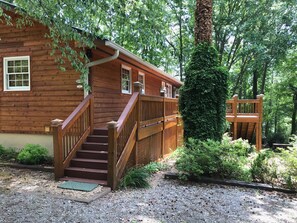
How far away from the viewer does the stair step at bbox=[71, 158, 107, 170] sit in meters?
5.65

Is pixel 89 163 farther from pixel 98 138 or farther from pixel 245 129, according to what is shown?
pixel 245 129

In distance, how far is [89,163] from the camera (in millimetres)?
5754

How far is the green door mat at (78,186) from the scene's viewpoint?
4.88 metres

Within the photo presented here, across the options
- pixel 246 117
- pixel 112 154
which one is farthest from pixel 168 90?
pixel 112 154

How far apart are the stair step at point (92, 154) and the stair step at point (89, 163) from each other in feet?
0.48

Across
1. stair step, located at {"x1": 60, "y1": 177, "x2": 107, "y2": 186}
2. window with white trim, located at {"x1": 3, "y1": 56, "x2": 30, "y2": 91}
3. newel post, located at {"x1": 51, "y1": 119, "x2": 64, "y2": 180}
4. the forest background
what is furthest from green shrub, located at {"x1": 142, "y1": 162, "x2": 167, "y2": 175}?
window with white trim, located at {"x1": 3, "y1": 56, "x2": 30, "y2": 91}

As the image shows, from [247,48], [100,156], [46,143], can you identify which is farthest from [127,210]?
[247,48]

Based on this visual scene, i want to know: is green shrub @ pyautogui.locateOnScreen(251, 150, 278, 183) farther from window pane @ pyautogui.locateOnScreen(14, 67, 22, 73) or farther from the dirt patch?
window pane @ pyautogui.locateOnScreen(14, 67, 22, 73)

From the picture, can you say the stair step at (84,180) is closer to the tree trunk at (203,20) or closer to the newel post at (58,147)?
the newel post at (58,147)

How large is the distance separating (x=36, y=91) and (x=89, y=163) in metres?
3.24

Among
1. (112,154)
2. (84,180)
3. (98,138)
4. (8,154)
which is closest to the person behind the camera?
(112,154)

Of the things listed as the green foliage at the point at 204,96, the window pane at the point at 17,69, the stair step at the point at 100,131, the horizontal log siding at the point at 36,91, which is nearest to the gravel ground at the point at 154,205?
the stair step at the point at 100,131

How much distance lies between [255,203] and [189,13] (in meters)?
18.6

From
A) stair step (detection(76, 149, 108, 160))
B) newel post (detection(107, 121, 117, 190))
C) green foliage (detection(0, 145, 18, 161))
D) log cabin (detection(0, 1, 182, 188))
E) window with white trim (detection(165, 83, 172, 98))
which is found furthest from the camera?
window with white trim (detection(165, 83, 172, 98))
